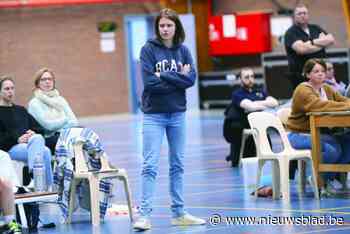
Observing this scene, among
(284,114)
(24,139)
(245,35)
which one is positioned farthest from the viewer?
(245,35)

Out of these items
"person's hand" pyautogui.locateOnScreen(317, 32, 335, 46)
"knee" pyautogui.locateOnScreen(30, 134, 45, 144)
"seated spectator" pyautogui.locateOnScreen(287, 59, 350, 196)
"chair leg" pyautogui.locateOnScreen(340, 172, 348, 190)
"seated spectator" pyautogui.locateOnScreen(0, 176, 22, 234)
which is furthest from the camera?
"person's hand" pyautogui.locateOnScreen(317, 32, 335, 46)

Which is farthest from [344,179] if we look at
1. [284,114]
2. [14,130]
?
[14,130]

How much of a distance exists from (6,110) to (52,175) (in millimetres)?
1130

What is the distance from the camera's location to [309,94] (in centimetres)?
1150

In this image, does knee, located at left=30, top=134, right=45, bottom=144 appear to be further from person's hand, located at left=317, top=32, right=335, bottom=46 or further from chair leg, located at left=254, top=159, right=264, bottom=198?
person's hand, located at left=317, top=32, right=335, bottom=46

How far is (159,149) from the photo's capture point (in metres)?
9.60

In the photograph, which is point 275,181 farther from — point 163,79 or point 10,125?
point 10,125

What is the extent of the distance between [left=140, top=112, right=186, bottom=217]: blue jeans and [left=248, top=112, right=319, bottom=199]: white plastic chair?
1947 millimetres

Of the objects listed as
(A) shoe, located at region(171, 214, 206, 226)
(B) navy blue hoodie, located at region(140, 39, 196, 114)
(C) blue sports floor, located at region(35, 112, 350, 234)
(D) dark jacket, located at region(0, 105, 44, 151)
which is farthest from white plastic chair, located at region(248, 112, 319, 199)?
(D) dark jacket, located at region(0, 105, 44, 151)

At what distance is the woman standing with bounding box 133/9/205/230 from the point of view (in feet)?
31.1

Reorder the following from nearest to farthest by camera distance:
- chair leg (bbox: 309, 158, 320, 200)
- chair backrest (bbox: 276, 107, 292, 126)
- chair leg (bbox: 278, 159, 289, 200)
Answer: chair leg (bbox: 278, 159, 289, 200) < chair leg (bbox: 309, 158, 320, 200) < chair backrest (bbox: 276, 107, 292, 126)

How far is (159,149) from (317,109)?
2514 millimetres

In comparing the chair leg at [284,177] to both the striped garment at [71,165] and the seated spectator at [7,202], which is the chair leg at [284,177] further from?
the seated spectator at [7,202]

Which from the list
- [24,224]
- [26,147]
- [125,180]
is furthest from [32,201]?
[26,147]
